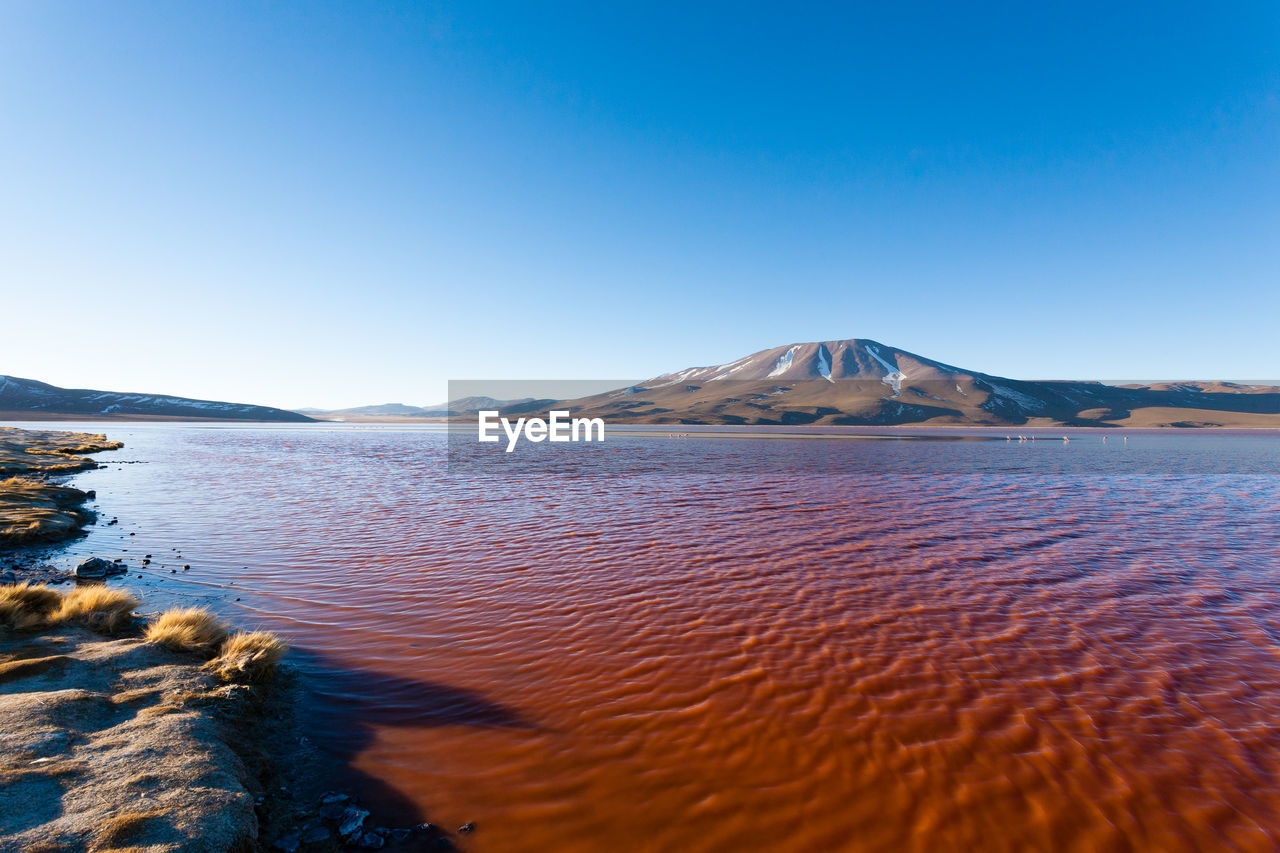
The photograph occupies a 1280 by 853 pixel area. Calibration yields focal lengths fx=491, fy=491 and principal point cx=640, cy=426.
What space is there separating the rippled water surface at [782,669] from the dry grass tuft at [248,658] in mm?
800

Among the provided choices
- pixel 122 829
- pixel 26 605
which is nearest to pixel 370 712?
pixel 122 829

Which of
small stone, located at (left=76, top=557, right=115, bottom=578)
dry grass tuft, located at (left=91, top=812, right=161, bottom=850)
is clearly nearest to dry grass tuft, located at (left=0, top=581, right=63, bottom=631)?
small stone, located at (left=76, top=557, right=115, bottom=578)

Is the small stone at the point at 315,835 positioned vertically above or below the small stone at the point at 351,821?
below

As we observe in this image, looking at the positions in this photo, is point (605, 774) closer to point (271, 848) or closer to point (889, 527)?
point (271, 848)

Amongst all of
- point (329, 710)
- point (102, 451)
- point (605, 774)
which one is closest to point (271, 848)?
point (329, 710)

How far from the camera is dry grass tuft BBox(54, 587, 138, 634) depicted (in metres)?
8.35

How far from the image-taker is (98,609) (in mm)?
8664

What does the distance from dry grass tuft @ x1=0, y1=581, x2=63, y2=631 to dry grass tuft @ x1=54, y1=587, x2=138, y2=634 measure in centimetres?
18

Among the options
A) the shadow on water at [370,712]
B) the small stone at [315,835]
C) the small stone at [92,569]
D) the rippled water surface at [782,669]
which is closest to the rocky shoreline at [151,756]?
the small stone at [315,835]

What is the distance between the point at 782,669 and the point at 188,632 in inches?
380

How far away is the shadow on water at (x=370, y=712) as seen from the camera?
567 cm

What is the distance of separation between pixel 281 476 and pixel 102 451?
37580 millimetres

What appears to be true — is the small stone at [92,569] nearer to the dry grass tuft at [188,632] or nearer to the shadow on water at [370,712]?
the dry grass tuft at [188,632]

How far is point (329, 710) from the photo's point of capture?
279 inches
